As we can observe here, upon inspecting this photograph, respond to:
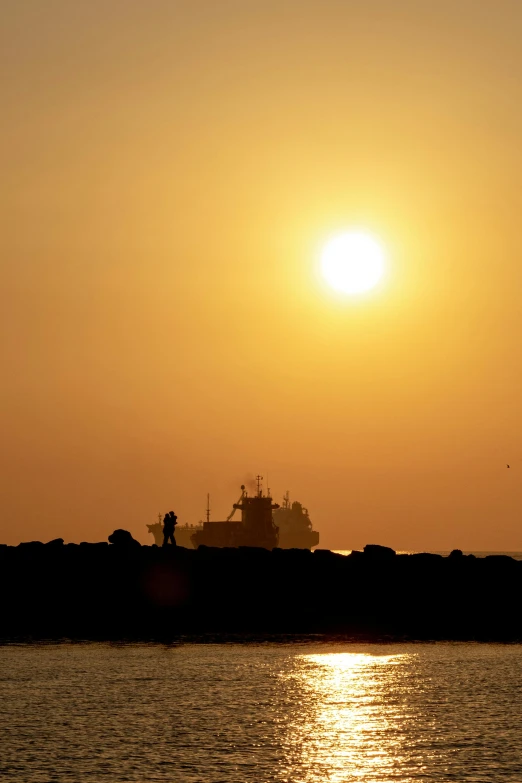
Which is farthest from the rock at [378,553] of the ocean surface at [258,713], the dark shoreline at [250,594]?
the ocean surface at [258,713]

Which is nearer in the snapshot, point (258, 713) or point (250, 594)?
point (258, 713)

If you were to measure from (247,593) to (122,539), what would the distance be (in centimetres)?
1087

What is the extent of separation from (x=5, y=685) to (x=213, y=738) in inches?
432

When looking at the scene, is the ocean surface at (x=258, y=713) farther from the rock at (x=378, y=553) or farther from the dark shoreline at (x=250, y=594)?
the rock at (x=378, y=553)

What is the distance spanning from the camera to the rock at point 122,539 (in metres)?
70.4

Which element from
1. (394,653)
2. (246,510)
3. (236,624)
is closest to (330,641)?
(394,653)

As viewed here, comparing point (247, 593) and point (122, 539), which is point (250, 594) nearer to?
point (247, 593)

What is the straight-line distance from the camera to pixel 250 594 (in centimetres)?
6419

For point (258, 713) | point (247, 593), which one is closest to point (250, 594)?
point (247, 593)

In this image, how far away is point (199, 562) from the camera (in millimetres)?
67062

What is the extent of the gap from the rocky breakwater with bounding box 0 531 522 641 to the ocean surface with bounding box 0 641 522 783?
997 centimetres

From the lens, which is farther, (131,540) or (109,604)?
(131,540)

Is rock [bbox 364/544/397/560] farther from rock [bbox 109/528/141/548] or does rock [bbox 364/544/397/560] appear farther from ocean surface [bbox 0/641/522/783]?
ocean surface [bbox 0/641/522/783]

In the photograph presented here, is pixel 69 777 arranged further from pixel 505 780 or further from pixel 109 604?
pixel 109 604
